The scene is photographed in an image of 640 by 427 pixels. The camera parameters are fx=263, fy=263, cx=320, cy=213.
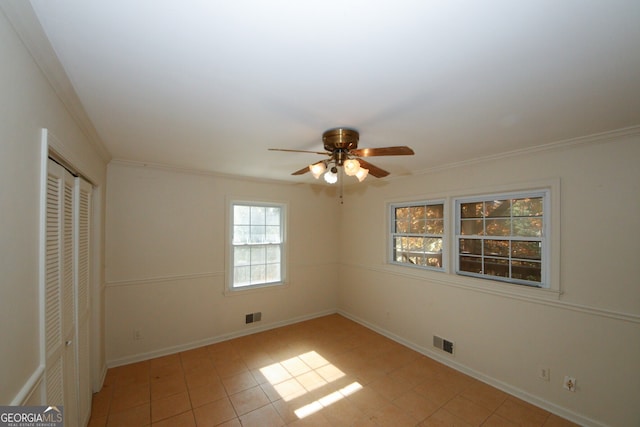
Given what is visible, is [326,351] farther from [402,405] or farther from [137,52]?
[137,52]

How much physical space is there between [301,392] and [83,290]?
7.25 ft

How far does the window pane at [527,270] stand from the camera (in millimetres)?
2645

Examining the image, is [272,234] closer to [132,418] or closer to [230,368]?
[230,368]

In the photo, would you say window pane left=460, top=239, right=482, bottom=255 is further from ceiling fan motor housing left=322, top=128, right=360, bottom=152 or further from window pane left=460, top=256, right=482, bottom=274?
ceiling fan motor housing left=322, top=128, right=360, bottom=152

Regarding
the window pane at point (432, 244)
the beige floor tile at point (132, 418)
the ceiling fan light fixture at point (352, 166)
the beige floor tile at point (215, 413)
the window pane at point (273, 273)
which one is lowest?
the beige floor tile at point (215, 413)

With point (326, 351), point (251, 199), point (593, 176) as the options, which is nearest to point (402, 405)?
point (326, 351)

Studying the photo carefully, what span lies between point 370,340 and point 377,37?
387 cm

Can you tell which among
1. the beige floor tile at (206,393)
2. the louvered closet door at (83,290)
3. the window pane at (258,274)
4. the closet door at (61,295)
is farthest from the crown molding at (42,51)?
the window pane at (258,274)

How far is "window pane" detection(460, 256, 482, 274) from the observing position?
3.11 meters

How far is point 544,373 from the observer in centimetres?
249

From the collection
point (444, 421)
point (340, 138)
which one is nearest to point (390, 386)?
point (444, 421)

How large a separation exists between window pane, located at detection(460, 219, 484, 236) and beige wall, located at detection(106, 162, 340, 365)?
8.52 feet

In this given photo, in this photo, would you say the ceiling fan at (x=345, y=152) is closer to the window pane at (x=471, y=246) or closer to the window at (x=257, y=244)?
the window pane at (x=471, y=246)

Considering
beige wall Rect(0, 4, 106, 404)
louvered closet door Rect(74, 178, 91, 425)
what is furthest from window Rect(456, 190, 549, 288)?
louvered closet door Rect(74, 178, 91, 425)
